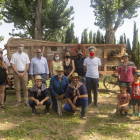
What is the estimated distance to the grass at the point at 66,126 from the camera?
10.1 ft

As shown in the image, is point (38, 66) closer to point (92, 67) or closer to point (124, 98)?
point (92, 67)

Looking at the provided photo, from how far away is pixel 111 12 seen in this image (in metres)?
13.4

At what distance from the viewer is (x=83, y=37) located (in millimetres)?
26844

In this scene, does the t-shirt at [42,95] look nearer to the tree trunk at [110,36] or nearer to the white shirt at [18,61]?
the white shirt at [18,61]

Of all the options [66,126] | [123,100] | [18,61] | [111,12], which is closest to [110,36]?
[111,12]

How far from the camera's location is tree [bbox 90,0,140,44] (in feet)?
43.8

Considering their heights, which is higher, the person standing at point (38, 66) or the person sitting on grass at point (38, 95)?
the person standing at point (38, 66)

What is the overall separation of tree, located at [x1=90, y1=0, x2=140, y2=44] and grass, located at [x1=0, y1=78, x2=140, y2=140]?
1016 cm

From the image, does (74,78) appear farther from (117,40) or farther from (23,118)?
(117,40)

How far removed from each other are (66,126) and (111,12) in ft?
40.4

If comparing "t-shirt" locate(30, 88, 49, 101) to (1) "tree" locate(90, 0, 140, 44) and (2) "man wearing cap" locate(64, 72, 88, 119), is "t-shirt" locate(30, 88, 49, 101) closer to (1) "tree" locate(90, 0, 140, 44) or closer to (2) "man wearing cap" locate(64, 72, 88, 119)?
(2) "man wearing cap" locate(64, 72, 88, 119)

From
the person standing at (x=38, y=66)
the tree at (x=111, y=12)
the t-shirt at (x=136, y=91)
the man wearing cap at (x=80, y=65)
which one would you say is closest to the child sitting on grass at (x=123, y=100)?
the t-shirt at (x=136, y=91)

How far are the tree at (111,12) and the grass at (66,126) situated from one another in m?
10.2

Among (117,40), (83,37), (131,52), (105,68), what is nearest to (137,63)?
(131,52)
